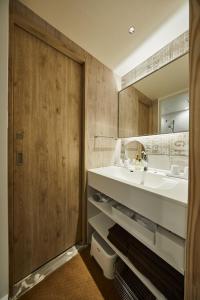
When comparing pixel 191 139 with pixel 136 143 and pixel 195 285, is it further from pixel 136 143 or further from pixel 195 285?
pixel 136 143

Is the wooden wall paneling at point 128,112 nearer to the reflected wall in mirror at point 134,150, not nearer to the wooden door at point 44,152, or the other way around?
the reflected wall in mirror at point 134,150

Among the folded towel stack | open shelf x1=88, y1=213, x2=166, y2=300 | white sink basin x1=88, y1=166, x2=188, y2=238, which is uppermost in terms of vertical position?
white sink basin x1=88, y1=166, x2=188, y2=238

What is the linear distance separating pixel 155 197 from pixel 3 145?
0.97 m

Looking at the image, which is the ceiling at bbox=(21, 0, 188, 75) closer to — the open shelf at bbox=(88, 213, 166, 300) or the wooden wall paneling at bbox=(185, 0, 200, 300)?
the wooden wall paneling at bbox=(185, 0, 200, 300)

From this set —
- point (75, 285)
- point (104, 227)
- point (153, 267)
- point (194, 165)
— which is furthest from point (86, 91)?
point (75, 285)

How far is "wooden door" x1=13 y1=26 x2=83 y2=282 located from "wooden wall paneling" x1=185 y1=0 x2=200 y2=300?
3.47ft

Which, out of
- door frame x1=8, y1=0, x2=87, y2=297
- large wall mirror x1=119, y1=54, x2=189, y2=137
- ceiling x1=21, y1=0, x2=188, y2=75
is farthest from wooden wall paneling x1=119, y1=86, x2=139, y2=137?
door frame x1=8, y1=0, x2=87, y2=297

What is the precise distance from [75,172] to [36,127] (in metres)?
0.59

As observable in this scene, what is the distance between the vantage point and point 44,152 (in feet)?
3.91

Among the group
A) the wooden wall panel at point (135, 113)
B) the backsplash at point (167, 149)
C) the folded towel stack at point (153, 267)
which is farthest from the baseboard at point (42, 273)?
the wooden wall panel at point (135, 113)

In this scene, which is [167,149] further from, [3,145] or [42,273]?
[42,273]

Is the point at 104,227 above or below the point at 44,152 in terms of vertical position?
below

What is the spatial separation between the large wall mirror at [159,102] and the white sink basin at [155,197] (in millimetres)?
495

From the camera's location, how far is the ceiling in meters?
0.94
